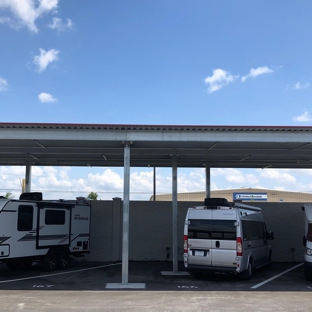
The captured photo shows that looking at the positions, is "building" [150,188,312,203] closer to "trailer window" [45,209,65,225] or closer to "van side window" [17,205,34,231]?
"trailer window" [45,209,65,225]

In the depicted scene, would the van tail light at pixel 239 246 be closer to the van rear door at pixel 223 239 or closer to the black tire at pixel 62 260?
the van rear door at pixel 223 239

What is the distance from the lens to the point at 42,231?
48.0 feet

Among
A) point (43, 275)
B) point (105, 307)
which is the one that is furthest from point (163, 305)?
point (43, 275)

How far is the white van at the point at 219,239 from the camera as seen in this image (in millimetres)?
12359

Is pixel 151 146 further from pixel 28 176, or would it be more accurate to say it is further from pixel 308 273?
pixel 28 176

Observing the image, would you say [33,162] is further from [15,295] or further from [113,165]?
[15,295]

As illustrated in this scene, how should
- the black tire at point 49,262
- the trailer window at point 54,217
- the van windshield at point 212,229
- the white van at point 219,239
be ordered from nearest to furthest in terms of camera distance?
1. the white van at point 219,239
2. the van windshield at point 212,229
3. the black tire at point 49,262
4. the trailer window at point 54,217

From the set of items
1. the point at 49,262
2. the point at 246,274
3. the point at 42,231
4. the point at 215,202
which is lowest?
the point at 246,274

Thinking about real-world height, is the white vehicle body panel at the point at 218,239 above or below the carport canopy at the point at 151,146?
below

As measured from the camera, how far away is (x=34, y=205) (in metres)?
14.4

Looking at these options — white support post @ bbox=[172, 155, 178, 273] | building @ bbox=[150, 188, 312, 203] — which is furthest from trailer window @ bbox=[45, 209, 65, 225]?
building @ bbox=[150, 188, 312, 203]

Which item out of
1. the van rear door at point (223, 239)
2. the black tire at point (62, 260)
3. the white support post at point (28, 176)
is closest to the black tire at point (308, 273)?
the van rear door at point (223, 239)

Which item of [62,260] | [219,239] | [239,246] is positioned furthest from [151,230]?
[239,246]

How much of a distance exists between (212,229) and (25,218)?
6.46 m
